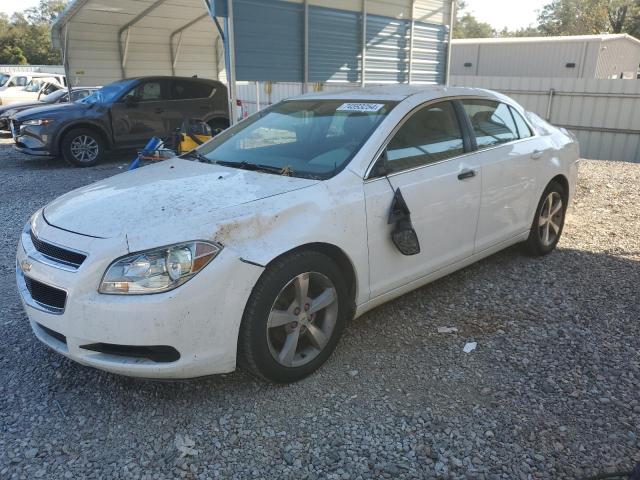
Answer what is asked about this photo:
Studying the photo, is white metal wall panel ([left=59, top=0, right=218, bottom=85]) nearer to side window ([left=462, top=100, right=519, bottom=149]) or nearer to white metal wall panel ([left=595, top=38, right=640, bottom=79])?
side window ([left=462, top=100, right=519, bottom=149])

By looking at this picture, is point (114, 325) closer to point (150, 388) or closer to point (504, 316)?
point (150, 388)

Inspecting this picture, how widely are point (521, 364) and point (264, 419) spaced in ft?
5.28

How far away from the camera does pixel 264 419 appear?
2.77 meters

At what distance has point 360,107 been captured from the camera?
12.4 feet

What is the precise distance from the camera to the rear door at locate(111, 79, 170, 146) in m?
10.6

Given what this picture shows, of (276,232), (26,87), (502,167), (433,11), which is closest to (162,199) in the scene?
(276,232)

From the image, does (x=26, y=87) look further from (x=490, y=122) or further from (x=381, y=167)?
(x=381, y=167)

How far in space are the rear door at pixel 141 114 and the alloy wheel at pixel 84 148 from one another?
45 cm

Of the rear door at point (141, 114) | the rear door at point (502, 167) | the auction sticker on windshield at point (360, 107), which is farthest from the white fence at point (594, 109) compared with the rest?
the auction sticker on windshield at point (360, 107)

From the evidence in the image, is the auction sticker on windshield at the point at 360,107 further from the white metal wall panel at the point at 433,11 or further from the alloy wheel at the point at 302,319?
the white metal wall panel at the point at 433,11

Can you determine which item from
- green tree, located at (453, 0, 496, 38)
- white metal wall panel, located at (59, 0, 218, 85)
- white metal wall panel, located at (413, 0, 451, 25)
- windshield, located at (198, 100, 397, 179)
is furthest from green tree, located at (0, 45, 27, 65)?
green tree, located at (453, 0, 496, 38)

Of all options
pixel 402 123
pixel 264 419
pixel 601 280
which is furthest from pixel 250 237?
pixel 601 280

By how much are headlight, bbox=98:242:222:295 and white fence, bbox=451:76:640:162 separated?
46.0ft

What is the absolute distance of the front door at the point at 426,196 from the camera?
3291 mm
